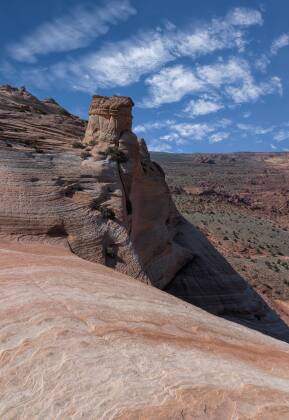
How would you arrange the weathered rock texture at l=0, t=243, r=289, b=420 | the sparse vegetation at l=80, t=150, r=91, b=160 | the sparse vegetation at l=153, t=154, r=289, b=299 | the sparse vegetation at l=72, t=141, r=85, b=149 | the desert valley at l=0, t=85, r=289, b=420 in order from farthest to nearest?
the sparse vegetation at l=153, t=154, r=289, b=299 → the sparse vegetation at l=72, t=141, r=85, b=149 → the sparse vegetation at l=80, t=150, r=91, b=160 → the desert valley at l=0, t=85, r=289, b=420 → the weathered rock texture at l=0, t=243, r=289, b=420

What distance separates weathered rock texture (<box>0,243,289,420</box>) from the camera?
3.97 metres

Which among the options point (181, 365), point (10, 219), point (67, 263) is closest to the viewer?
point (181, 365)

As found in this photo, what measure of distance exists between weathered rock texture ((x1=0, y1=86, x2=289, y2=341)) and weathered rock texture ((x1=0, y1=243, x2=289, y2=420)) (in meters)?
3.37

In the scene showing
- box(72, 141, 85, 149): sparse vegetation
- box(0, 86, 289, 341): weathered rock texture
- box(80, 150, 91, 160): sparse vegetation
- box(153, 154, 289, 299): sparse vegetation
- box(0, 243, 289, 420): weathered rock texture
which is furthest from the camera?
box(153, 154, 289, 299): sparse vegetation

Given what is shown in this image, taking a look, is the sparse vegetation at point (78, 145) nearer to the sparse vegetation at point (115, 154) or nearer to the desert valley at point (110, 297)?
the desert valley at point (110, 297)

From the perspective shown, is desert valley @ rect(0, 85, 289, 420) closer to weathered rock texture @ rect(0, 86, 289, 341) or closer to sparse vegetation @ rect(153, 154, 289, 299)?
weathered rock texture @ rect(0, 86, 289, 341)

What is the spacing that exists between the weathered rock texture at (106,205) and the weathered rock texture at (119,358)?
3368 mm

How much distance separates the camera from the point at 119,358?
4711 mm

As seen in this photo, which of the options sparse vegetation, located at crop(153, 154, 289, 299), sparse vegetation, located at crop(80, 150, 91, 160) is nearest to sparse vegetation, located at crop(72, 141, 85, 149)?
sparse vegetation, located at crop(80, 150, 91, 160)

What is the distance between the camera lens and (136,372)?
4.46 meters

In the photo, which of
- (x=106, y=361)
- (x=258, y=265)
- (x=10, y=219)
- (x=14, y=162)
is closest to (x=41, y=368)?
(x=106, y=361)

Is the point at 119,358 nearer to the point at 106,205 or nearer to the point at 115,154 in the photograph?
the point at 106,205

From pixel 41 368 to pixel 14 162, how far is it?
8087mm

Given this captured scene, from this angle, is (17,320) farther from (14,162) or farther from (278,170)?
(278,170)
